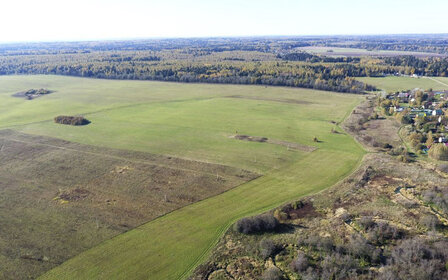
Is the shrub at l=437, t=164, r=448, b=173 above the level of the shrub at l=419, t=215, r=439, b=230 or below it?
above

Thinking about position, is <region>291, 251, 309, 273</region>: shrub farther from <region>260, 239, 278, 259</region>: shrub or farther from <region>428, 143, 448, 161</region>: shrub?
<region>428, 143, 448, 161</region>: shrub

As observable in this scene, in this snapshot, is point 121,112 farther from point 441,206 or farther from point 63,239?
point 441,206

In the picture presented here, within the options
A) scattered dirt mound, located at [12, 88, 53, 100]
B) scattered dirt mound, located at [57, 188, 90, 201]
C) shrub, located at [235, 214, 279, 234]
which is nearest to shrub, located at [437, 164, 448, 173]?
shrub, located at [235, 214, 279, 234]

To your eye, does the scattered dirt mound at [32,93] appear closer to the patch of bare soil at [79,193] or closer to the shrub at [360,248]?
the patch of bare soil at [79,193]

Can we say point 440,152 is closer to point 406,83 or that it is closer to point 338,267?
point 338,267

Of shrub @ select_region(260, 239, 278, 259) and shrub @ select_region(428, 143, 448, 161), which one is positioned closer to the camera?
shrub @ select_region(260, 239, 278, 259)

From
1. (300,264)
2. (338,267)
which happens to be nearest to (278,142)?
(300,264)

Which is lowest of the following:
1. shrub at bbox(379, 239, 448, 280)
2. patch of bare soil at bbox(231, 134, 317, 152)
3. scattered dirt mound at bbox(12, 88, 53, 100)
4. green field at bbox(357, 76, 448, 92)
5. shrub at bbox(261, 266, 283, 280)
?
shrub at bbox(261, 266, 283, 280)

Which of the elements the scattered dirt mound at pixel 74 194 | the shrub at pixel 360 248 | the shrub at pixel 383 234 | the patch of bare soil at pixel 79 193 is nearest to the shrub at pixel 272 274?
the shrub at pixel 360 248

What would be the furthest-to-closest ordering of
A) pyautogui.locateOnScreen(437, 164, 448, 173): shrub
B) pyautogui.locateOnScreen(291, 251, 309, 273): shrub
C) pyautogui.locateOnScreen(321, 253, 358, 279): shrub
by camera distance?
pyautogui.locateOnScreen(437, 164, 448, 173): shrub
pyautogui.locateOnScreen(291, 251, 309, 273): shrub
pyautogui.locateOnScreen(321, 253, 358, 279): shrub
